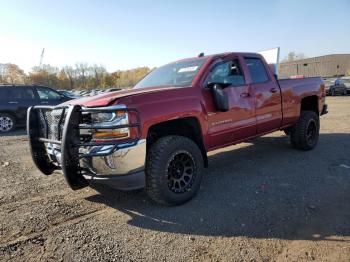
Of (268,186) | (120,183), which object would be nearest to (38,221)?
(120,183)

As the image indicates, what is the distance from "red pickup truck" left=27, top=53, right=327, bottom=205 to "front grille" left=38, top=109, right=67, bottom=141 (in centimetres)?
1

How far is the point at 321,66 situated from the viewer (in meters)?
69.8

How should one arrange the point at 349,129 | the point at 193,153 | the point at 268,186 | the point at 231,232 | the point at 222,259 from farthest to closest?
the point at 349,129
the point at 268,186
the point at 193,153
the point at 231,232
the point at 222,259

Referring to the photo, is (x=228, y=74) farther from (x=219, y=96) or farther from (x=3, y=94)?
(x=3, y=94)

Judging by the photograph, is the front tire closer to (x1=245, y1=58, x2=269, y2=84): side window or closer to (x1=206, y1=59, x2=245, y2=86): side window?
(x1=206, y1=59, x2=245, y2=86): side window

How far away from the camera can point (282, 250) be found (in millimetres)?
2975

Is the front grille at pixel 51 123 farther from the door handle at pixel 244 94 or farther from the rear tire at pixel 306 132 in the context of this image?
the rear tire at pixel 306 132

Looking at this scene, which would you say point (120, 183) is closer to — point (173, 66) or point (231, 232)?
point (231, 232)

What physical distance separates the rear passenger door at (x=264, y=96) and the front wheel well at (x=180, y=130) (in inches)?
53.8

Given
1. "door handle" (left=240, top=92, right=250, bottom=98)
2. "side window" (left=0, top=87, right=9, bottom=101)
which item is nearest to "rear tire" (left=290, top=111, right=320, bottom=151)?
"door handle" (left=240, top=92, right=250, bottom=98)

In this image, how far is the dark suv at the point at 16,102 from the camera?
11977 mm

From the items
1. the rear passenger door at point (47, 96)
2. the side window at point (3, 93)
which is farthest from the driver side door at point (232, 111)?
the side window at point (3, 93)

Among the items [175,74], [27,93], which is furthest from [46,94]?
[175,74]

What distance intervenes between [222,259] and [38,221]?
2158mm
